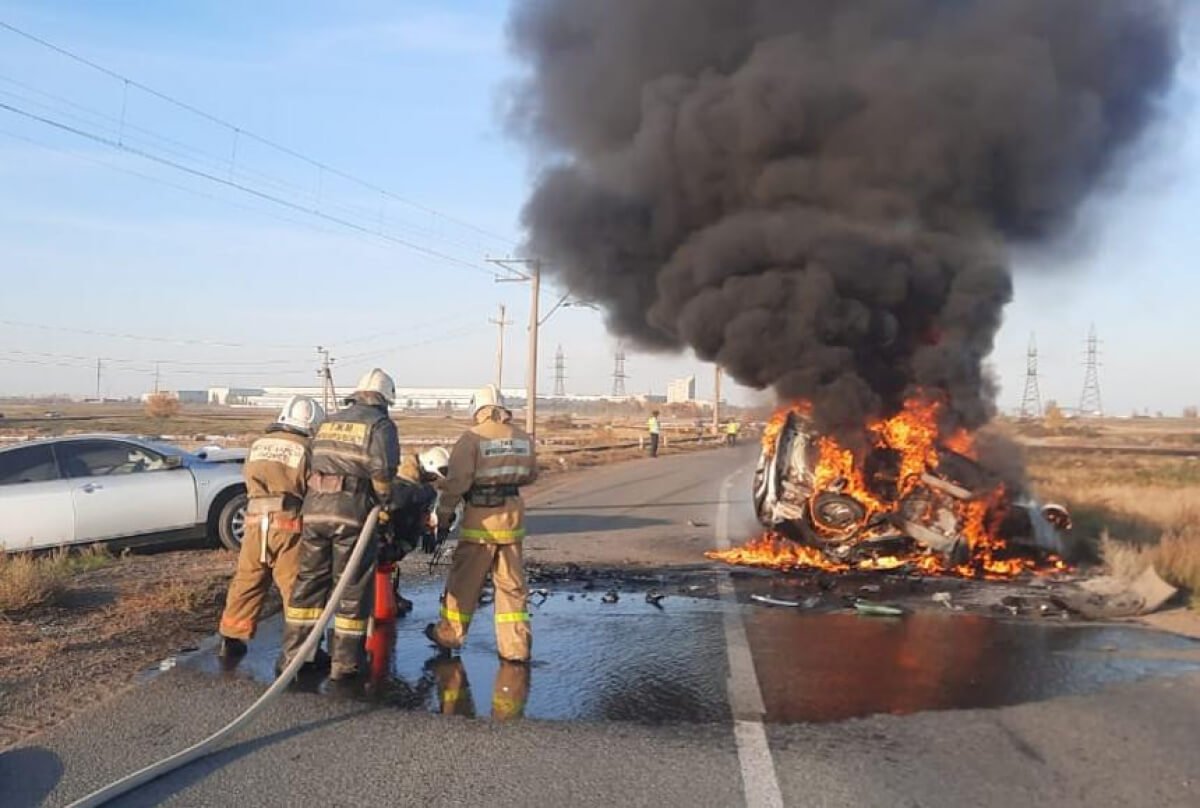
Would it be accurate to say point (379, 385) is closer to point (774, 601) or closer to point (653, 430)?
point (774, 601)

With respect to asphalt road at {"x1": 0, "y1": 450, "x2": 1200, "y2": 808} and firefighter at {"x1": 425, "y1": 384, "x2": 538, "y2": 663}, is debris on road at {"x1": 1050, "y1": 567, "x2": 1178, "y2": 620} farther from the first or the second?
firefighter at {"x1": 425, "y1": 384, "x2": 538, "y2": 663}

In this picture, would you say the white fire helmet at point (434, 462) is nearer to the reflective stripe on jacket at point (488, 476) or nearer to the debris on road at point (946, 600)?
the reflective stripe on jacket at point (488, 476)

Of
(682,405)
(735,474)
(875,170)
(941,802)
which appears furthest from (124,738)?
(682,405)

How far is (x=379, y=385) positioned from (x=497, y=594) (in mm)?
1409

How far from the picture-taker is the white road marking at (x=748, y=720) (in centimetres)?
391

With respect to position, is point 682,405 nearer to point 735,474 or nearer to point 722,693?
point 735,474

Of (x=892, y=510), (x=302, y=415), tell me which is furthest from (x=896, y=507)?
(x=302, y=415)

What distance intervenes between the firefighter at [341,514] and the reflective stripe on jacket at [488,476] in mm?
418

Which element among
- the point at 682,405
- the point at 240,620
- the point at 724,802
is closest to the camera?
the point at 724,802

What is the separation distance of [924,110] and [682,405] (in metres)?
76.6

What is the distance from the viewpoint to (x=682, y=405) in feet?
290

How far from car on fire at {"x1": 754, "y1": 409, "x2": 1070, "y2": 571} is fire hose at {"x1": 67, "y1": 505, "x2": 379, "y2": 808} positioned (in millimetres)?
5530

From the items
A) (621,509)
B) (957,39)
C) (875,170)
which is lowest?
(621,509)

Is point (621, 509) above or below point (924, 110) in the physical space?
below
